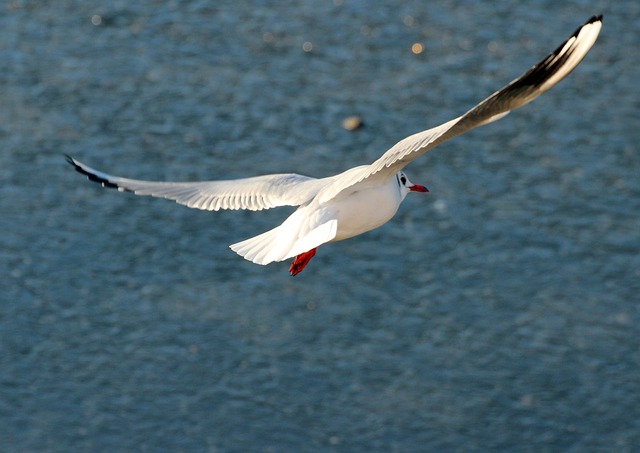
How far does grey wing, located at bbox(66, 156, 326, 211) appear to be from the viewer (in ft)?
30.6

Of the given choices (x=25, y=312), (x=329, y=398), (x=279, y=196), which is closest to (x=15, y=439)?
(x=25, y=312)

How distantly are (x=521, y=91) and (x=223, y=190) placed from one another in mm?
3187

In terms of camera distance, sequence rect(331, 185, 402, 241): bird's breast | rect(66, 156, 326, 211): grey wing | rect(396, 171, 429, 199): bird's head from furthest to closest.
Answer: rect(66, 156, 326, 211): grey wing → rect(396, 171, 429, 199): bird's head → rect(331, 185, 402, 241): bird's breast

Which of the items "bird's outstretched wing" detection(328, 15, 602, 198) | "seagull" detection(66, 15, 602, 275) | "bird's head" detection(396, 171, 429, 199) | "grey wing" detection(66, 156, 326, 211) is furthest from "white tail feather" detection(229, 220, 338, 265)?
"bird's head" detection(396, 171, 429, 199)

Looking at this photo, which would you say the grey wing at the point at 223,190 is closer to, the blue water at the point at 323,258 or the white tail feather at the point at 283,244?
the white tail feather at the point at 283,244

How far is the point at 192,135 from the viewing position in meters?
19.4

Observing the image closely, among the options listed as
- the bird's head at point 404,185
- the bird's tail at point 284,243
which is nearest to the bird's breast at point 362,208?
the bird's tail at point 284,243

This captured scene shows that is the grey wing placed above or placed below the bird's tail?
above

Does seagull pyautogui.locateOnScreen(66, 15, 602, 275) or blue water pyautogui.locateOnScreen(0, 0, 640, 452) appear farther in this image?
blue water pyautogui.locateOnScreen(0, 0, 640, 452)

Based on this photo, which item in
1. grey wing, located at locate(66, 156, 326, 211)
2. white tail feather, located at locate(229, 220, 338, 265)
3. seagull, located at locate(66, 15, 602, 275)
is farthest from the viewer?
grey wing, located at locate(66, 156, 326, 211)

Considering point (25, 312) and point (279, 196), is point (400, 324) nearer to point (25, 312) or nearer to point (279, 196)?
point (25, 312)

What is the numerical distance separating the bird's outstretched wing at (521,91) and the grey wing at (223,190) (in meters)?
1.71

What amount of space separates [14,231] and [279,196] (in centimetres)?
995

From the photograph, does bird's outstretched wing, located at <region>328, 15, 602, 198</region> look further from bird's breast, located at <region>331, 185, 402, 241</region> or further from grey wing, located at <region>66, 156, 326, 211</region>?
grey wing, located at <region>66, 156, 326, 211</region>
